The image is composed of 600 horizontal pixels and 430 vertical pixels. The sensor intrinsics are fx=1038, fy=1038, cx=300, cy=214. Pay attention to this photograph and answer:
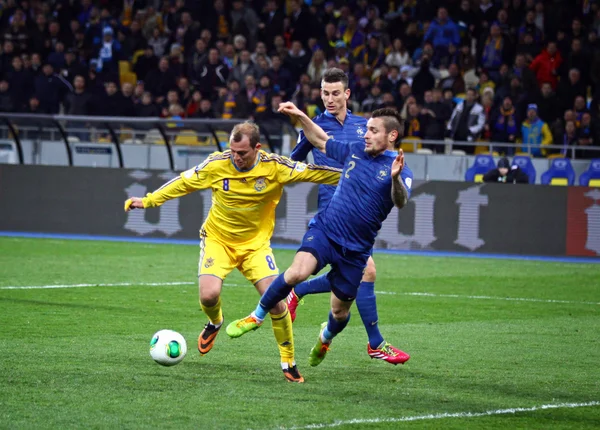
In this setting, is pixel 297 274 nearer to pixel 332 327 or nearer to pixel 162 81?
pixel 332 327

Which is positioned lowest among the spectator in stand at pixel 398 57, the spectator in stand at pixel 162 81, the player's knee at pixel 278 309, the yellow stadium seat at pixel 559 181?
the yellow stadium seat at pixel 559 181

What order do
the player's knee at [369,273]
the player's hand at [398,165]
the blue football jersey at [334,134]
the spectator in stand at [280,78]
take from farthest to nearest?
the spectator in stand at [280,78] < the blue football jersey at [334,134] < the player's knee at [369,273] < the player's hand at [398,165]

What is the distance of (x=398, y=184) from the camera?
7.01 metres

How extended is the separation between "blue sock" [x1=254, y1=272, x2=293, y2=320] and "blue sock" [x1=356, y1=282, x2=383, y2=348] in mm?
1092

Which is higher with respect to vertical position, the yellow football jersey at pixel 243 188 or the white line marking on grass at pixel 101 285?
the yellow football jersey at pixel 243 188

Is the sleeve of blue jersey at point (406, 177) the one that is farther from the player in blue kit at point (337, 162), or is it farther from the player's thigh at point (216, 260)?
the player's thigh at point (216, 260)

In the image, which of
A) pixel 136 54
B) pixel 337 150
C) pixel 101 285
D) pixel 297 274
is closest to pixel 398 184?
pixel 337 150

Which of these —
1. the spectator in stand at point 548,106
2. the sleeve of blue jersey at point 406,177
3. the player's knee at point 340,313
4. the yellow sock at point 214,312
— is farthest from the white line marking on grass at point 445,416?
the spectator in stand at point 548,106

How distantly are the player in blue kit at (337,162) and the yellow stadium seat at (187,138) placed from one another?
10.9m

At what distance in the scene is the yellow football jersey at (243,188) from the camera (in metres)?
7.56

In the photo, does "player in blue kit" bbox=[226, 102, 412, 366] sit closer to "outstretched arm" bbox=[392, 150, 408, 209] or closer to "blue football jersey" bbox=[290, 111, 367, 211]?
"outstretched arm" bbox=[392, 150, 408, 209]

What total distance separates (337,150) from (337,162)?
845 mm

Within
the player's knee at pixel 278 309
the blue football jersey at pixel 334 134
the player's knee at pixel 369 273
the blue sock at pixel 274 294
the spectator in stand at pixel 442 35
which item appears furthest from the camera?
the spectator in stand at pixel 442 35

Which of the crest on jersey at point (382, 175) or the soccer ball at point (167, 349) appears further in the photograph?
the crest on jersey at point (382, 175)
